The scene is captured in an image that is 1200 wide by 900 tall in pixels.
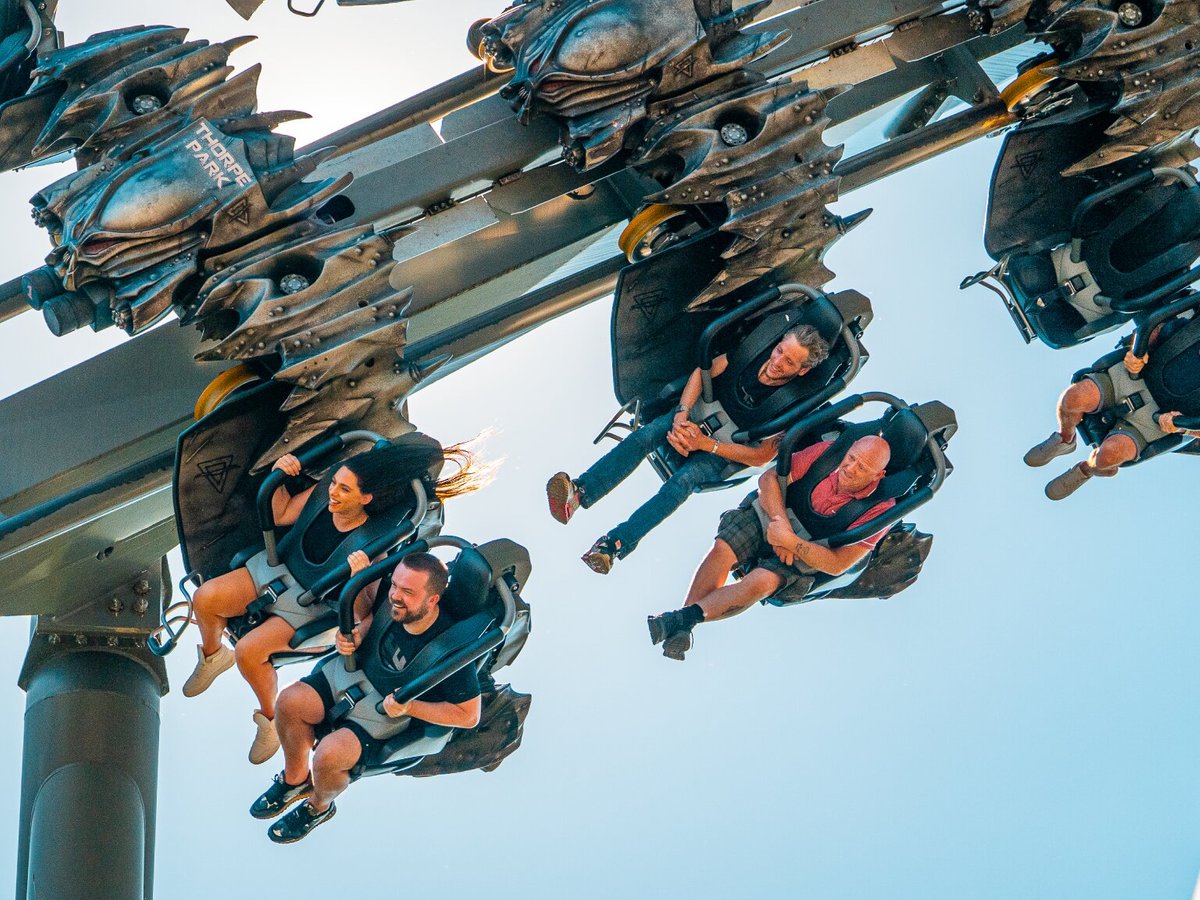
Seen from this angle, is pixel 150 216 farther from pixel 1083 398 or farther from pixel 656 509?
pixel 1083 398

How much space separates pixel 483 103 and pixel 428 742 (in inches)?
90.1

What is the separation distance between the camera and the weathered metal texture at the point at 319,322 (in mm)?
6617

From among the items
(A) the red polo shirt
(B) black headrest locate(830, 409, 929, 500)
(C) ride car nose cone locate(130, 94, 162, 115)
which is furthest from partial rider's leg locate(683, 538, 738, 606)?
(C) ride car nose cone locate(130, 94, 162, 115)

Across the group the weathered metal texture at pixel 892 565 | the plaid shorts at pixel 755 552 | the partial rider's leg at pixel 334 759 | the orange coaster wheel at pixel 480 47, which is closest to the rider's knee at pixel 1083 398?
the weathered metal texture at pixel 892 565

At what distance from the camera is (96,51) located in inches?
273

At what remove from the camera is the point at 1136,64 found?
750 centimetres

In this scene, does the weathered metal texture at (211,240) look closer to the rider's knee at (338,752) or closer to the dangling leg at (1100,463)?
the rider's knee at (338,752)

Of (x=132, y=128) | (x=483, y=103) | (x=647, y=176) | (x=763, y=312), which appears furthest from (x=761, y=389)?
(x=132, y=128)

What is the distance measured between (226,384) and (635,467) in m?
1.32

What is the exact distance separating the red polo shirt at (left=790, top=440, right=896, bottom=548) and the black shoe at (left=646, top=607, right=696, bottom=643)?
20.8 inches

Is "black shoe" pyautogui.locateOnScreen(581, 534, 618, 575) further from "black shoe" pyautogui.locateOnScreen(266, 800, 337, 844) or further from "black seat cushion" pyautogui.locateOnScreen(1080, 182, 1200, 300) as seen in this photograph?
"black seat cushion" pyautogui.locateOnScreen(1080, 182, 1200, 300)

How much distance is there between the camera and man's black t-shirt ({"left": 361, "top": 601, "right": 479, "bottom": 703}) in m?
6.38

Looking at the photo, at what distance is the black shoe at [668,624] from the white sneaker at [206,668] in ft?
4.26

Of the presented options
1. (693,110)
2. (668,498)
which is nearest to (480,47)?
(693,110)
